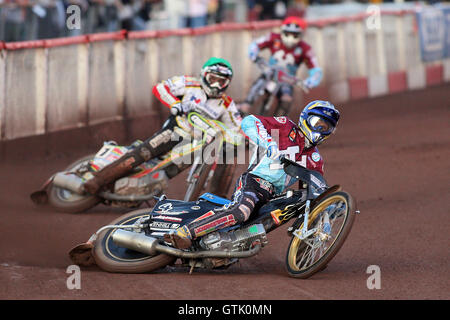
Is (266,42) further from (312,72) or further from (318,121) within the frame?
(318,121)

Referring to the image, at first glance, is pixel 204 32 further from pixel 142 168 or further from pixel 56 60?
pixel 142 168

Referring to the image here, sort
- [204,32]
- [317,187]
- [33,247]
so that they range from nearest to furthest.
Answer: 1. [317,187]
2. [33,247]
3. [204,32]

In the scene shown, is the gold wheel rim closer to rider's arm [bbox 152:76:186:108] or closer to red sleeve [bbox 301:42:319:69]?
rider's arm [bbox 152:76:186:108]

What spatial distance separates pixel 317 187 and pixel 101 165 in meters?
3.90

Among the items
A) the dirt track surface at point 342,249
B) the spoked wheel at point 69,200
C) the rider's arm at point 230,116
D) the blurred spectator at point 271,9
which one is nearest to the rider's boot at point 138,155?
the spoked wheel at point 69,200

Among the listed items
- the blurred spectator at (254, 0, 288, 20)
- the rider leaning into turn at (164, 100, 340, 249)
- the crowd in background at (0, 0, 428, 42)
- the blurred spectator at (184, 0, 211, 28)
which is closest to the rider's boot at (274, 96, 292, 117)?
the crowd in background at (0, 0, 428, 42)

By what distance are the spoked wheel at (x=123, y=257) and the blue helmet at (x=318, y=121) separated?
5.31 ft

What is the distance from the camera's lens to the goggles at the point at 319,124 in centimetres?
793

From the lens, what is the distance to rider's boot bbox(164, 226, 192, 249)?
7789 mm

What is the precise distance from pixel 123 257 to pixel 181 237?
2.12ft

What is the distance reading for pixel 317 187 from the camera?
25.5 feet

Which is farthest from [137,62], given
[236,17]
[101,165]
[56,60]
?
[236,17]

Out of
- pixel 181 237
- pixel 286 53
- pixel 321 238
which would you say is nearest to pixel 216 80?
pixel 181 237

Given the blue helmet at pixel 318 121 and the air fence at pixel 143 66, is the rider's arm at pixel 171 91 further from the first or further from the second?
the air fence at pixel 143 66
